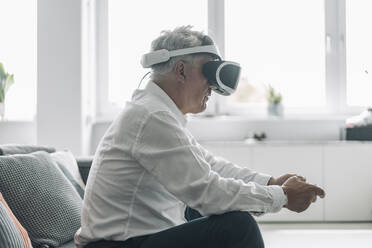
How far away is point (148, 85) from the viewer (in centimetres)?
183

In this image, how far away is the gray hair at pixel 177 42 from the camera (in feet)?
6.03

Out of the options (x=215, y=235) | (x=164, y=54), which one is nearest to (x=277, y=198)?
(x=215, y=235)

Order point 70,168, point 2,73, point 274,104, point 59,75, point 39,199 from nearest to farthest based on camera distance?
point 39,199
point 70,168
point 59,75
point 2,73
point 274,104

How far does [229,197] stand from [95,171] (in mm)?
453

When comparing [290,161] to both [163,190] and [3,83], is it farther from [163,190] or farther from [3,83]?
[163,190]

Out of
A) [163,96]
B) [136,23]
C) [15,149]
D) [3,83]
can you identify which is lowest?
[15,149]

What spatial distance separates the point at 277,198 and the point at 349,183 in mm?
2698

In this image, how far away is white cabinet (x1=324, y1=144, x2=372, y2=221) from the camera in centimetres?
417

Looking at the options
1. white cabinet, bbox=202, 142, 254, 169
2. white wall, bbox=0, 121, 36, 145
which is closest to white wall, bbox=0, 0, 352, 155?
white wall, bbox=0, 121, 36, 145

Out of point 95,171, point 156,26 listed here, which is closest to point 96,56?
point 156,26

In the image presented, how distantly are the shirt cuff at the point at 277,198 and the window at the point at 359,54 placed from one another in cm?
323

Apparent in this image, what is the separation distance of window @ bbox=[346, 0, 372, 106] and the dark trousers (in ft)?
11.1

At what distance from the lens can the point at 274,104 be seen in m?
4.58

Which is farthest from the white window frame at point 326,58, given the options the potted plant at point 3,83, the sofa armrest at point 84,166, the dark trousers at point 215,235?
the dark trousers at point 215,235
